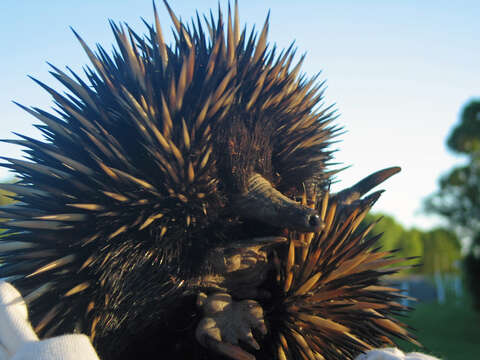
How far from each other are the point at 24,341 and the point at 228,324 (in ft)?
1.64

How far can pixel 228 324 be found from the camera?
1.24m

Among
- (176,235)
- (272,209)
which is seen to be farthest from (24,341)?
(272,209)

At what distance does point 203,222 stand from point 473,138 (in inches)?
592

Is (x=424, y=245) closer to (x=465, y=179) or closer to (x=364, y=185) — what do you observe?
(x=465, y=179)

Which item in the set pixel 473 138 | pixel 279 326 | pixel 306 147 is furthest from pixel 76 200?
pixel 473 138

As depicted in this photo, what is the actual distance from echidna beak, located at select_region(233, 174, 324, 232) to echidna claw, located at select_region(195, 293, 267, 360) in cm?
24

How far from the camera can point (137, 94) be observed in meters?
1.41

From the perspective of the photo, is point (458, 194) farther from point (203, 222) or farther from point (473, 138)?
point (203, 222)

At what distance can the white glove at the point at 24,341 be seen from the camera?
1.00 meters

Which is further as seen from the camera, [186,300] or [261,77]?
[261,77]

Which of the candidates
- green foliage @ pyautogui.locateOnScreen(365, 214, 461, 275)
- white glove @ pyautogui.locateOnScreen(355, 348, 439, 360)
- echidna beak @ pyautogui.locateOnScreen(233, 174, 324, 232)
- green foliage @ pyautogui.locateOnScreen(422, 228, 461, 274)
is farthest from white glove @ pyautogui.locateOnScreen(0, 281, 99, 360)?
green foliage @ pyautogui.locateOnScreen(422, 228, 461, 274)

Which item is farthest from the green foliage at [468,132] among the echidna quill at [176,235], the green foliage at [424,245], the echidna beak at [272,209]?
the green foliage at [424,245]

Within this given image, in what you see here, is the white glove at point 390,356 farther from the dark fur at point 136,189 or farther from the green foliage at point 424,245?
the green foliage at point 424,245

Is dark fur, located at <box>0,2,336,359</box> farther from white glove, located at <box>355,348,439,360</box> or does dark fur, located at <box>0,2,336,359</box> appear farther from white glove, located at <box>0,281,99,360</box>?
white glove, located at <box>355,348,439,360</box>
